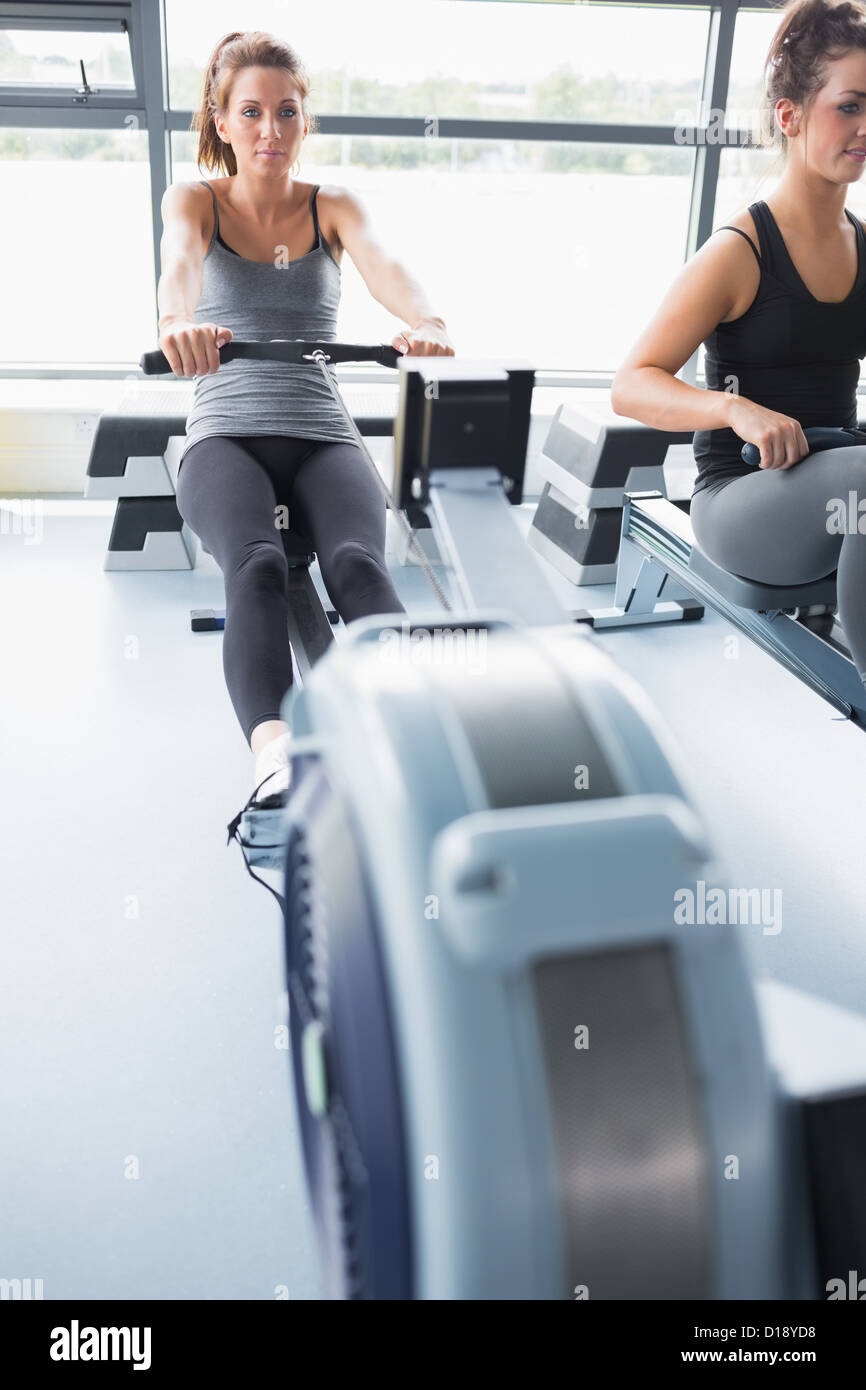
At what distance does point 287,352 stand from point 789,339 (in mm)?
831

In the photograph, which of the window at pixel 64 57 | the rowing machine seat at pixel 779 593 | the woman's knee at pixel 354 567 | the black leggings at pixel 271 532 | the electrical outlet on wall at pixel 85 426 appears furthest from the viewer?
the electrical outlet on wall at pixel 85 426

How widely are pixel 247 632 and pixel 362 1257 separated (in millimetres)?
1071

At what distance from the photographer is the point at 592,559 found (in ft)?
10.5

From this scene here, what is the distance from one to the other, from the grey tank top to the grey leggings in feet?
2.25

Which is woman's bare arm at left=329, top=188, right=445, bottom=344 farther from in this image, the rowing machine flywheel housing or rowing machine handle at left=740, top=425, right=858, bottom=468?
the rowing machine flywheel housing

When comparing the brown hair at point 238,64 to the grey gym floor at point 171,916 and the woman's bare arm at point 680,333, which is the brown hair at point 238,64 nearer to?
the woman's bare arm at point 680,333

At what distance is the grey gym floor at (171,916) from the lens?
4.20 feet

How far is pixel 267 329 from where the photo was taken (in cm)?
214

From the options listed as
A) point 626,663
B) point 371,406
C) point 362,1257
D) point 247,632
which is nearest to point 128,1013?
point 247,632

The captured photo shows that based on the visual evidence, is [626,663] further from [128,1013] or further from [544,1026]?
[544,1026]

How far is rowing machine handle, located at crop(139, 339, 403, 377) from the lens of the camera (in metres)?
1.76

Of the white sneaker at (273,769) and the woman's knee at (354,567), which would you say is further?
the woman's knee at (354,567)

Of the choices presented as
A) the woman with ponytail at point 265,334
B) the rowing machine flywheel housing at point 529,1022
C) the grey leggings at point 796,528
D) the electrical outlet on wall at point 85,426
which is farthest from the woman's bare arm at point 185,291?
the electrical outlet on wall at point 85,426

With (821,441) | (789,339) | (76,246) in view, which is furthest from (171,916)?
(76,246)
